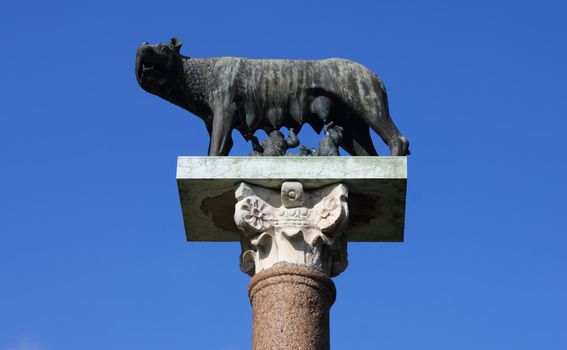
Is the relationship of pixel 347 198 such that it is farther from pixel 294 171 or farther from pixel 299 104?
pixel 299 104

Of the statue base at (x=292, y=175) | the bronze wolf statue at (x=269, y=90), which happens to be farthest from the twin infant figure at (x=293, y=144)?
the statue base at (x=292, y=175)

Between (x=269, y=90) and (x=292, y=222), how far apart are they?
1.55 m

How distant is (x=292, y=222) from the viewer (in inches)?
398

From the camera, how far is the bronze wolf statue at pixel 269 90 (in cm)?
1099

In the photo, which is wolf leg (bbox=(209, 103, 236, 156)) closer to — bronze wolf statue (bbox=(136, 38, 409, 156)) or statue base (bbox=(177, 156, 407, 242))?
bronze wolf statue (bbox=(136, 38, 409, 156))

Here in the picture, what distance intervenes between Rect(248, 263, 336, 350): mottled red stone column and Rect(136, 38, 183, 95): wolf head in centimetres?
223

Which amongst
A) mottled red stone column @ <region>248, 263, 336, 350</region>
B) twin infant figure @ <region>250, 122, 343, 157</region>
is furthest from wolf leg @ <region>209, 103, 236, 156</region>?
mottled red stone column @ <region>248, 263, 336, 350</region>

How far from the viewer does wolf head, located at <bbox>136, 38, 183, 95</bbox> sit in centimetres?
1102

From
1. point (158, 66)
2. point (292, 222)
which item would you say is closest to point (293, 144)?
point (292, 222)

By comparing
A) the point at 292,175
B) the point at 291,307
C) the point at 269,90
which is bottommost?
the point at 291,307

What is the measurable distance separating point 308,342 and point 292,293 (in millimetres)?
463

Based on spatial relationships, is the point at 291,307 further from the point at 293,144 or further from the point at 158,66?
the point at 158,66

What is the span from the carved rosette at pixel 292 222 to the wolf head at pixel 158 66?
153 cm

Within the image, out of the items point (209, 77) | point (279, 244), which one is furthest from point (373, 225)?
point (209, 77)
